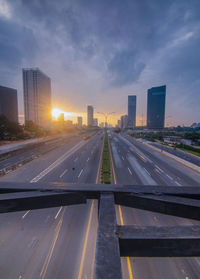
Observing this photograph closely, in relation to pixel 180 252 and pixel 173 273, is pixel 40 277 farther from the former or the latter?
pixel 180 252

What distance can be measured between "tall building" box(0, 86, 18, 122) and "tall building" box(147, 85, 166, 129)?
13832 centimetres

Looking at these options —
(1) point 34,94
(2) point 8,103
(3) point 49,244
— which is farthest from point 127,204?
(1) point 34,94

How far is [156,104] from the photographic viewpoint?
13925 cm

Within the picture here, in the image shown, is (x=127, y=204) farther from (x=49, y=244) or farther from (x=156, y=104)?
(x=156, y=104)

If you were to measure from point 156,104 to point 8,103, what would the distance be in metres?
147

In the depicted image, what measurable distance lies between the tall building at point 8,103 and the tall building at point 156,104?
138315mm

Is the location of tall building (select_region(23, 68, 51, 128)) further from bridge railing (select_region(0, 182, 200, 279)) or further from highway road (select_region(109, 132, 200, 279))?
bridge railing (select_region(0, 182, 200, 279))

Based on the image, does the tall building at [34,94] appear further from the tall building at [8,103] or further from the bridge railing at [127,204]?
the bridge railing at [127,204]

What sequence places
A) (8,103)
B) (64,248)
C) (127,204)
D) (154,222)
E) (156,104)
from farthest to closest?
(156,104) → (8,103) → (154,222) → (64,248) → (127,204)

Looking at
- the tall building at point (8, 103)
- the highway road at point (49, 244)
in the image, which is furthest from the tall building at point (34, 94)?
the highway road at point (49, 244)

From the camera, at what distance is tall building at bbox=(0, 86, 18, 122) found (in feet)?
219

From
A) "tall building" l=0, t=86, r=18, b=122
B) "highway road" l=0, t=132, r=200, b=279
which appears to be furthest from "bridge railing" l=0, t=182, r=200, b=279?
"tall building" l=0, t=86, r=18, b=122

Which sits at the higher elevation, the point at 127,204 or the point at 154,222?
the point at 127,204

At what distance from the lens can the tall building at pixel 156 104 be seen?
452 feet
